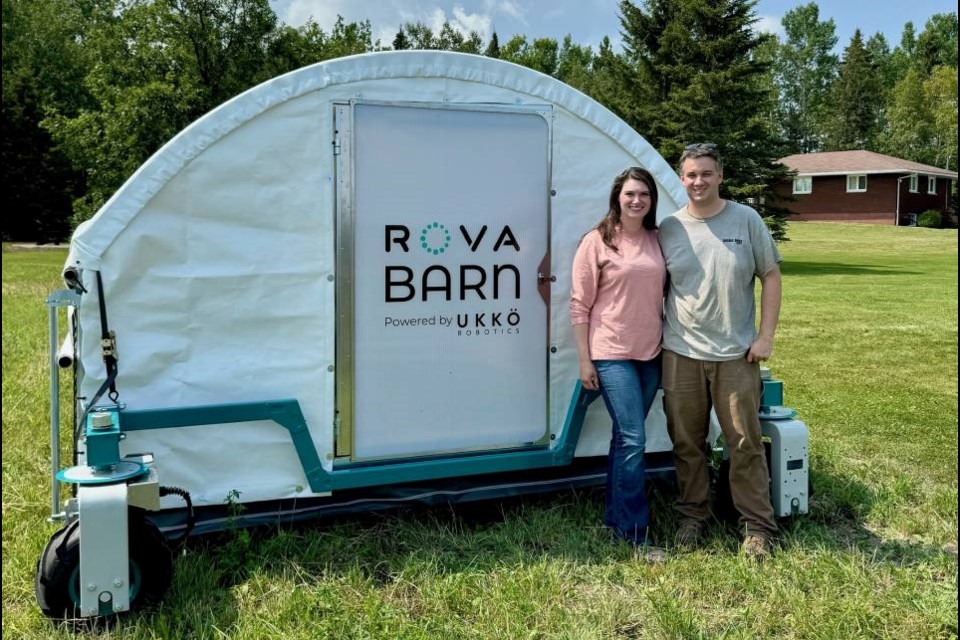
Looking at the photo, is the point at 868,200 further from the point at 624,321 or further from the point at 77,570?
the point at 77,570

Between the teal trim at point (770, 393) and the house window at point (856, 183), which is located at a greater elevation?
the house window at point (856, 183)

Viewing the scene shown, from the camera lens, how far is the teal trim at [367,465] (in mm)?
3889

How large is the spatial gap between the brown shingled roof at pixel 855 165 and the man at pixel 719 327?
147ft

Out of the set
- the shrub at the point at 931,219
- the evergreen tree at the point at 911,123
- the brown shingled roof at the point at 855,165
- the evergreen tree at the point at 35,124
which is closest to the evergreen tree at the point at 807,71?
the evergreen tree at the point at 911,123

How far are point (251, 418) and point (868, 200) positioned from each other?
49.9 meters

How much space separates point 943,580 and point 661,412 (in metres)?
1.63

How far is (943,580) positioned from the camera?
3992mm

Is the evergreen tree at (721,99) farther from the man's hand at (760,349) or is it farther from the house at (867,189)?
the man's hand at (760,349)

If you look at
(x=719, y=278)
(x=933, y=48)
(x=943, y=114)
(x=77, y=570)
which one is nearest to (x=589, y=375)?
(x=719, y=278)

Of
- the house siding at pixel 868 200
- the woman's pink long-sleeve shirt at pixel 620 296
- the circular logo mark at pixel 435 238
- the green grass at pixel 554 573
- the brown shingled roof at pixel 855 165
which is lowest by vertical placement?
the green grass at pixel 554 573

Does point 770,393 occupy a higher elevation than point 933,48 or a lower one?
lower

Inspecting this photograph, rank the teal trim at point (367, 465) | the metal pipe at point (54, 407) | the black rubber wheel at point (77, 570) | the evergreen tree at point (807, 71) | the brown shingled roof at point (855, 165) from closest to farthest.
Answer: the black rubber wheel at point (77, 570), the metal pipe at point (54, 407), the teal trim at point (367, 465), the brown shingled roof at point (855, 165), the evergreen tree at point (807, 71)

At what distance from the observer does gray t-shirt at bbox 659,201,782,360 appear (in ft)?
13.5

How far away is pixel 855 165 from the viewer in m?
47.8
